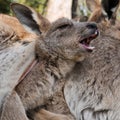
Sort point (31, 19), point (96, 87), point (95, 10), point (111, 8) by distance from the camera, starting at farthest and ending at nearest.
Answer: point (95, 10)
point (111, 8)
point (31, 19)
point (96, 87)

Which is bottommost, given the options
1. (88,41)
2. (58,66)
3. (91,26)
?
(58,66)

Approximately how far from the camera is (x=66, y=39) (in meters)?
4.66

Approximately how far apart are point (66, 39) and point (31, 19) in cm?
76

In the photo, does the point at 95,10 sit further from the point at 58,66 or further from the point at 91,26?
the point at 58,66

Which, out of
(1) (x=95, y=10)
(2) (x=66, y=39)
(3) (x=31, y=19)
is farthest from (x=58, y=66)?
(1) (x=95, y=10)

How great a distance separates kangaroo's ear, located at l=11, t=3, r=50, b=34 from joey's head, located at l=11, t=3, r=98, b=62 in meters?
0.02

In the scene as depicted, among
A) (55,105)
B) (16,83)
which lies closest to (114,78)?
(55,105)

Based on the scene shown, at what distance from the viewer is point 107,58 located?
4758mm

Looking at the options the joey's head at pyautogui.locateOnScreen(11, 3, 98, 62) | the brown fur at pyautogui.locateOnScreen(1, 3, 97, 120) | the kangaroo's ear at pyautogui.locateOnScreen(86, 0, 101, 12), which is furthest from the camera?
the kangaroo's ear at pyautogui.locateOnScreen(86, 0, 101, 12)

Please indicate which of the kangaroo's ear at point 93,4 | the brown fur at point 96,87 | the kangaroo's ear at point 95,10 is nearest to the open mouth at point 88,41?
the brown fur at point 96,87

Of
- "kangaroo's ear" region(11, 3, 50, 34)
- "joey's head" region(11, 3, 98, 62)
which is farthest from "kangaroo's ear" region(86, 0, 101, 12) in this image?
"joey's head" region(11, 3, 98, 62)

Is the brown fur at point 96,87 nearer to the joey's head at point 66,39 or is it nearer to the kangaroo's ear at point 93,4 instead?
the joey's head at point 66,39

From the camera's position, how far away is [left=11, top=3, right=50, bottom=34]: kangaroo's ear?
5.08 metres

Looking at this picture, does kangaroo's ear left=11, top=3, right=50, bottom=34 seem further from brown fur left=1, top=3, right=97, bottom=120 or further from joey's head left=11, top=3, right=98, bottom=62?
brown fur left=1, top=3, right=97, bottom=120
